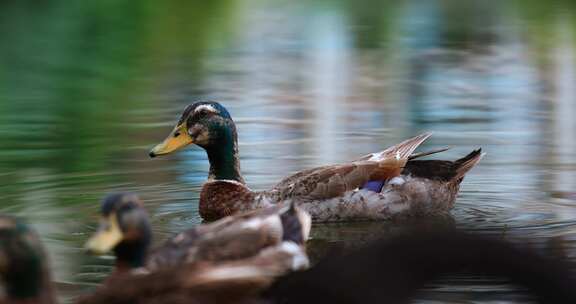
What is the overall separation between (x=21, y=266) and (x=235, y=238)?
0.86 metres

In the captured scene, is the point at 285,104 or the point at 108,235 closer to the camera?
the point at 108,235

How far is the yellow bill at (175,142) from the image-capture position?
9.60 m

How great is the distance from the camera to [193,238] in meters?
5.52

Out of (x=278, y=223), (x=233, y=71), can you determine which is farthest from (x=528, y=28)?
(x=278, y=223)

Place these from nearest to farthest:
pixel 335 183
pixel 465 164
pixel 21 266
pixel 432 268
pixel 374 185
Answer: pixel 432 268
pixel 21 266
pixel 335 183
pixel 374 185
pixel 465 164

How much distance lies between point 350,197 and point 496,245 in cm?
645

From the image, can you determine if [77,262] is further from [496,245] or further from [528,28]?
[528,28]

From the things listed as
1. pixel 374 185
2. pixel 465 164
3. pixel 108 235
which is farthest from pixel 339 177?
pixel 108 235

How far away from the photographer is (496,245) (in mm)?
2639

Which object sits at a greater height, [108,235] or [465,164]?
[108,235]

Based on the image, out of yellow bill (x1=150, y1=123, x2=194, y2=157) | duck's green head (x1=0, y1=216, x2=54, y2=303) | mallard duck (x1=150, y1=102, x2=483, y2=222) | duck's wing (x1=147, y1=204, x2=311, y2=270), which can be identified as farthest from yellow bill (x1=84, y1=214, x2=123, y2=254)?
yellow bill (x1=150, y1=123, x2=194, y2=157)

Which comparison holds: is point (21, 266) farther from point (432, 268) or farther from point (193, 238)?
point (432, 268)

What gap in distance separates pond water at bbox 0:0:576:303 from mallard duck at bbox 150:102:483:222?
0.51 feet

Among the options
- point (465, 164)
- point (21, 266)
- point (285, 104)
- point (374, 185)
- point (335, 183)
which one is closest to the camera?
point (21, 266)
